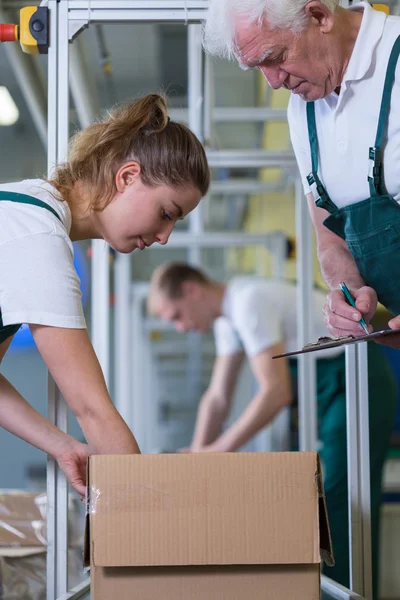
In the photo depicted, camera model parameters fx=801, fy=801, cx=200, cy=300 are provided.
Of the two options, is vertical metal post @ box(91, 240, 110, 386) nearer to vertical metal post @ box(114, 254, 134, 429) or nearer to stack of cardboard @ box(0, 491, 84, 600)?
vertical metal post @ box(114, 254, 134, 429)

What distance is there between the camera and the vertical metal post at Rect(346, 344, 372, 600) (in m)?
1.56

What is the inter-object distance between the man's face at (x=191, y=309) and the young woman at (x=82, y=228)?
5.54ft

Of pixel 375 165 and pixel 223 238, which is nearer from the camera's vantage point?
pixel 375 165

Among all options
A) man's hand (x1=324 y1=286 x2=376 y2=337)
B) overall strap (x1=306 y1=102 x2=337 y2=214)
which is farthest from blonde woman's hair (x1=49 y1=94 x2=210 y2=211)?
man's hand (x1=324 y1=286 x2=376 y2=337)

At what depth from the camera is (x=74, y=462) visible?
1.40 m

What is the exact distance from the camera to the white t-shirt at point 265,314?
2.83 m

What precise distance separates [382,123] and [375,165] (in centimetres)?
7

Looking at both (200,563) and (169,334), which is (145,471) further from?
(169,334)

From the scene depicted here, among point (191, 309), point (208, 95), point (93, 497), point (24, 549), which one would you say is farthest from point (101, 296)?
point (93, 497)

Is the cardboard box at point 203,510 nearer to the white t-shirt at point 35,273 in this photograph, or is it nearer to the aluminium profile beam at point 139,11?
the white t-shirt at point 35,273

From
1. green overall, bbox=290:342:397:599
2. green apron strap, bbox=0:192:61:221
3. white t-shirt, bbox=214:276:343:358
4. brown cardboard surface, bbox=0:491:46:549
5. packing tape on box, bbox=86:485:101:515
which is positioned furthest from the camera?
white t-shirt, bbox=214:276:343:358

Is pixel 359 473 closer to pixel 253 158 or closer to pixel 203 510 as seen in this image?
pixel 203 510

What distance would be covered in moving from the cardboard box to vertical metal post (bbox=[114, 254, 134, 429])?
9.02 ft

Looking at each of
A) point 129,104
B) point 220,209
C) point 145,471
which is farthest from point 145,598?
point 220,209
